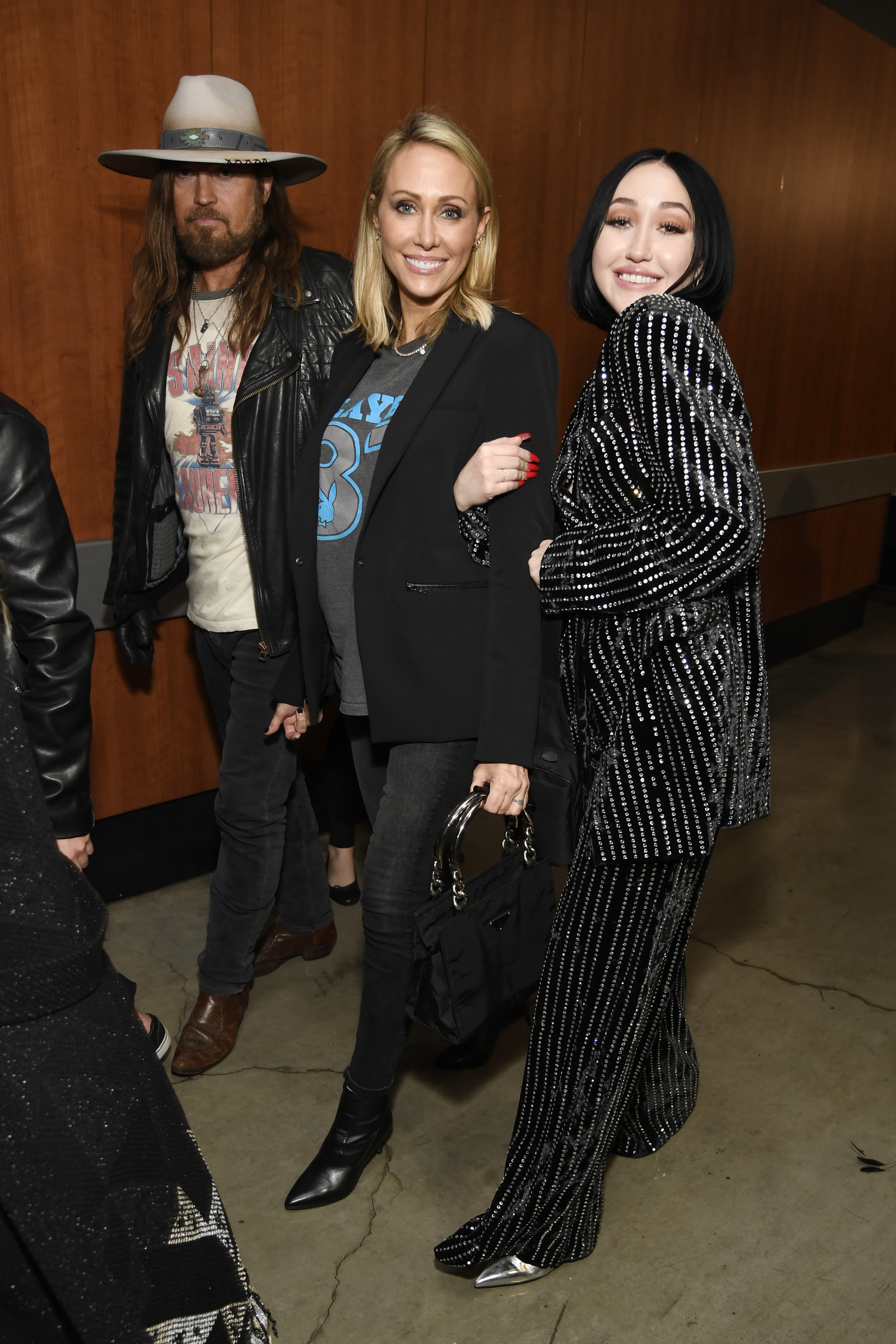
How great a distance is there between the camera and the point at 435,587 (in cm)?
183

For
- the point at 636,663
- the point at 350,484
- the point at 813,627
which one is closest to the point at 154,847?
the point at 350,484

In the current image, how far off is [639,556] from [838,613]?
514cm

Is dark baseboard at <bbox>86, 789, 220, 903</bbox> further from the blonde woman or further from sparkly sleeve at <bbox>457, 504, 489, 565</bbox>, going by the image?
sparkly sleeve at <bbox>457, 504, 489, 565</bbox>

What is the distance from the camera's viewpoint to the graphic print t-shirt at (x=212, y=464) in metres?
2.28

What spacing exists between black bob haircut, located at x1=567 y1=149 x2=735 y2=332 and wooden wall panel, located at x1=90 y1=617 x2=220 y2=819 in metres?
1.85

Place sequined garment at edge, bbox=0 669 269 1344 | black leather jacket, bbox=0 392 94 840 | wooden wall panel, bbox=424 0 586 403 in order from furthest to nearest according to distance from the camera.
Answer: wooden wall panel, bbox=424 0 586 403 < black leather jacket, bbox=0 392 94 840 < sequined garment at edge, bbox=0 669 269 1344

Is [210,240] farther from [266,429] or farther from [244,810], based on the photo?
[244,810]

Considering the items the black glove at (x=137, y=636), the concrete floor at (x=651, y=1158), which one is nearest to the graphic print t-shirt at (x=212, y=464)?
the black glove at (x=137, y=636)

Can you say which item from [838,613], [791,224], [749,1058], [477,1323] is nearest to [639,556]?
[477,1323]

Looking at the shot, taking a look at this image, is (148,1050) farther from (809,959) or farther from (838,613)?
(838,613)

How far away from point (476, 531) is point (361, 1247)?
1.28 meters

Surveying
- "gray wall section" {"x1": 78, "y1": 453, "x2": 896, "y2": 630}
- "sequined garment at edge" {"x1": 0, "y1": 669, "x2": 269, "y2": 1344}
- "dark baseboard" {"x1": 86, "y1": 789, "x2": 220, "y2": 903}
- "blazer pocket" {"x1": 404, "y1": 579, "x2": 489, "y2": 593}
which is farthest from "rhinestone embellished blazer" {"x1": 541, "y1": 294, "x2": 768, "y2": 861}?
"gray wall section" {"x1": 78, "y1": 453, "x2": 896, "y2": 630}

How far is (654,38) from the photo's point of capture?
408 centimetres

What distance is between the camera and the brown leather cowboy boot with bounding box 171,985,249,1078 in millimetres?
2340
